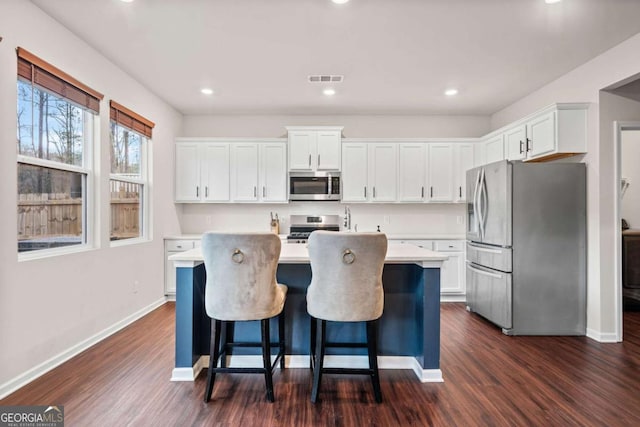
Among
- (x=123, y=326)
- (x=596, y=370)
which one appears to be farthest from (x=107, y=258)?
(x=596, y=370)

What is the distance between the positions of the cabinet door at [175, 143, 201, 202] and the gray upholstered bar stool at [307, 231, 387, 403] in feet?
10.7

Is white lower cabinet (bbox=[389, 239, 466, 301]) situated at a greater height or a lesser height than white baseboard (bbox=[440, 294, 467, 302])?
greater

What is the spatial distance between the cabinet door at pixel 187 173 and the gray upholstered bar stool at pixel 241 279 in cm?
294

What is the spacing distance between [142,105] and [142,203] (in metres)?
1.19

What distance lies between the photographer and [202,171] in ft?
15.3

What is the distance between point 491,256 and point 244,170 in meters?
3.42

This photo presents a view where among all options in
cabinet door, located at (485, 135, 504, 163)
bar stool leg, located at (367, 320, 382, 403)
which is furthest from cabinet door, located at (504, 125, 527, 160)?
bar stool leg, located at (367, 320, 382, 403)

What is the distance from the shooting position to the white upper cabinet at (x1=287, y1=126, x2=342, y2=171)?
180 inches

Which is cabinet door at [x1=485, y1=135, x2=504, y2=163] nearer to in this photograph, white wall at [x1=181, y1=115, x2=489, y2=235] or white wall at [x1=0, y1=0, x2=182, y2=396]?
white wall at [x1=181, y1=115, x2=489, y2=235]

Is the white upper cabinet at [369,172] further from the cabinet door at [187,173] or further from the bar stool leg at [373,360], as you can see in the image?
the bar stool leg at [373,360]

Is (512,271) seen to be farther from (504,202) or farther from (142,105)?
(142,105)

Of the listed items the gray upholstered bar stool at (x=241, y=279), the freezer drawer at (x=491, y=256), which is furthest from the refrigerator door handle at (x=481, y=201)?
the gray upholstered bar stool at (x=241, y=279)

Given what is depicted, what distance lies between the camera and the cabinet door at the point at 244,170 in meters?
4.65

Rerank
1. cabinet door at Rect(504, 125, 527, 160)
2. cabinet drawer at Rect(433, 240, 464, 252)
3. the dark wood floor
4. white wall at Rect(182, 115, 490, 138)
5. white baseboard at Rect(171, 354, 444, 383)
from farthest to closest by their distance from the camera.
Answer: white wall at Rect(182, 115, 490, 138)
cabinet drawer at Rect(433, 240, 464, 252)
cabinet door at Rect(504, 125, 527, 160)
white baseboard at Rect(171, 354, 444, 383)
the dark wood floor
